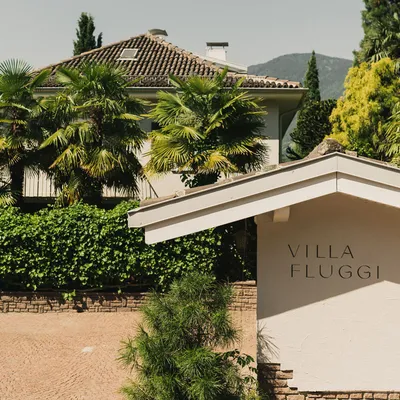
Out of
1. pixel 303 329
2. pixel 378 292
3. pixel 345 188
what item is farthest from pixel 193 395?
pixel 345 188

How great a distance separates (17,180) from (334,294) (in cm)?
1194

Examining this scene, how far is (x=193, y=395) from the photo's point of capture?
5531 millimetres

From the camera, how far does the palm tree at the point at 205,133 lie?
14.0 metres

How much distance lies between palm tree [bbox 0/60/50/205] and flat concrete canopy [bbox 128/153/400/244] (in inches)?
408

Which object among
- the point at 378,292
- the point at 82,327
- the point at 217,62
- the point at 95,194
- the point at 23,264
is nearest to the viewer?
the point at 378,292

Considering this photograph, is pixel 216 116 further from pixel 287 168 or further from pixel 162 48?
pixel 162 48

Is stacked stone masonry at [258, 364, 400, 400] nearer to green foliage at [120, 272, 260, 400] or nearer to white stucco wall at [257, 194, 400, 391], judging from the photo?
white stucco wall at [257, 194, 400, 391]

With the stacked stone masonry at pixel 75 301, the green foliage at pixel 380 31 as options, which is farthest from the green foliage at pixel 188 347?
the green foliage at pixel 380 31

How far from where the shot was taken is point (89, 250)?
13.2 metres

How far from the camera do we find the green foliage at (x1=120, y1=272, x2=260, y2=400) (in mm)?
5570

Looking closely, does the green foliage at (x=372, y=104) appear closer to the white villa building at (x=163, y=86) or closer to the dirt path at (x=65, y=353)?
the white villa building at (x=163, y=86)

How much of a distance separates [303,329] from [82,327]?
25.0 ft

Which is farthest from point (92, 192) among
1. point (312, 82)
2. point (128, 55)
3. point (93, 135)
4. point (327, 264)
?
point (312, 82)

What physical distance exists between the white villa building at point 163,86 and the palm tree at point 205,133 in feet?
10.4
